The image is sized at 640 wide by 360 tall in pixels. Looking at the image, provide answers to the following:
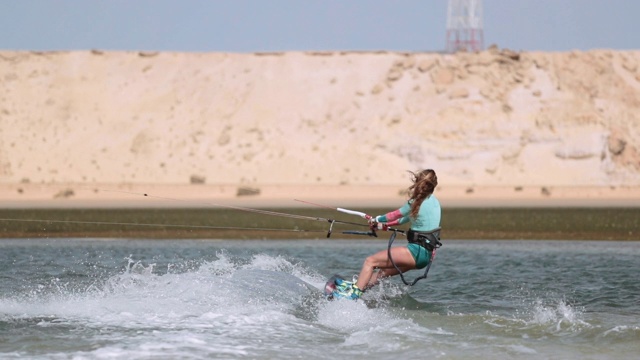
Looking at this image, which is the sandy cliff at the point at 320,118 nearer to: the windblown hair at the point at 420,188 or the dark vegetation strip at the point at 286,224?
the dark vegetation strip at the point at 286,224

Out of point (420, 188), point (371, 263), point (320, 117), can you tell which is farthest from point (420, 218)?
point (320, 117)

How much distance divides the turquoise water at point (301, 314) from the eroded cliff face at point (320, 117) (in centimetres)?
4818

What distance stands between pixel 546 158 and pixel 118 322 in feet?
193

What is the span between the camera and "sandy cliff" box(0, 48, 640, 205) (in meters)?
69.4

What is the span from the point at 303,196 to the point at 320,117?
2263 cm

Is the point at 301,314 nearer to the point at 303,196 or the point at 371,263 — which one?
the point at 371,263

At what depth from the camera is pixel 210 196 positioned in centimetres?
5612

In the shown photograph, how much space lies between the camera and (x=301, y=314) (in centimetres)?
1415

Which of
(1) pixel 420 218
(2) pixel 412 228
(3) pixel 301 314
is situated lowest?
(3) pixel 301 314

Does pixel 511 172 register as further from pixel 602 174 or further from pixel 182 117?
pixel 182 117

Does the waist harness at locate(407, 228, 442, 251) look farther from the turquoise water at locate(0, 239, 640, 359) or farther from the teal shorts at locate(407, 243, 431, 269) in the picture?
the turquoise water at locate(0, 239, 640, 359)

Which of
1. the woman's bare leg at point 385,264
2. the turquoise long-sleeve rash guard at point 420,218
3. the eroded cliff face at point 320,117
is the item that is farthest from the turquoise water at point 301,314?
the eroded cliff face at point 320,117

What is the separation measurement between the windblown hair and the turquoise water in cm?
146

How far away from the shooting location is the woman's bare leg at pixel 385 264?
45.5ft
